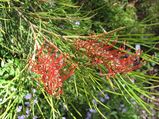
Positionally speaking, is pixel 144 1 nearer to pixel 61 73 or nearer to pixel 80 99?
pixel 80 99

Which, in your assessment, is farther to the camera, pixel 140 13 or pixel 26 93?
pixel 140 13

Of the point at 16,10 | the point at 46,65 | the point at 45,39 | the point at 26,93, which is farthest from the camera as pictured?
the point at 26,93

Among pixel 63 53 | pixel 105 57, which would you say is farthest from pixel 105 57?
pixel 63 53

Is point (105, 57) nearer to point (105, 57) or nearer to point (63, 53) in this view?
point (105, 57)

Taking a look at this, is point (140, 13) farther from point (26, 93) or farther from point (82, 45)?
point (82, 45)

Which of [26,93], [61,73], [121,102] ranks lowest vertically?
[121,102]

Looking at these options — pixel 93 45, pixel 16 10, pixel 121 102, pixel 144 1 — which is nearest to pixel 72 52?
pixel 93 45

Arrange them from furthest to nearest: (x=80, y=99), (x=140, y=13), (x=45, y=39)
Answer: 1. (x=140, y=13)
2. (x=80, y=99)
3. (x=45, y=39)

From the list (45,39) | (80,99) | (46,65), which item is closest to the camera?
(46,65)

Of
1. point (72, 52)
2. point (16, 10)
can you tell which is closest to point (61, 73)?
point (72, 52)

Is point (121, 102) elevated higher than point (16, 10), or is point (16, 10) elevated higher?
point (16, 10)
